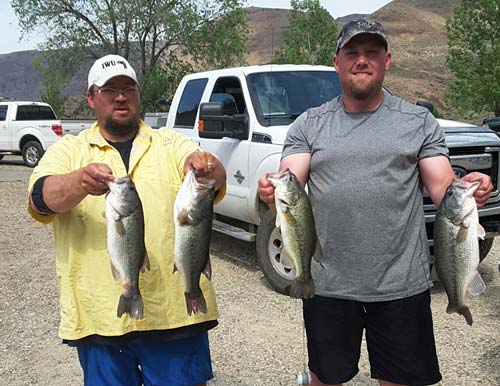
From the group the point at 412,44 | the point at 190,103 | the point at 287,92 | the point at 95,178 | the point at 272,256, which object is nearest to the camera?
the point at 95,178

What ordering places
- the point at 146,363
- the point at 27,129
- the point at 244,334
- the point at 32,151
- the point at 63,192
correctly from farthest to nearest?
the point at 32,151
the point at 27,129
the point at 244,334
the point at 146,363
the point at 63,192

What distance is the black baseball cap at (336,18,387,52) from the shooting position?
266 cm

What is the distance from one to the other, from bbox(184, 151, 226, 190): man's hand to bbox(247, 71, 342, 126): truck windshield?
3600 millimetres

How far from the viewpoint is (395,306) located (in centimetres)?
271

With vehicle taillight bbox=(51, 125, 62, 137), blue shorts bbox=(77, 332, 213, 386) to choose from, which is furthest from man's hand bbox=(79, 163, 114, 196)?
vehicle taillight bbox=(51, 125, 62, 137)

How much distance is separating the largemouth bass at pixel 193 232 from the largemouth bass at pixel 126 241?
15 cm

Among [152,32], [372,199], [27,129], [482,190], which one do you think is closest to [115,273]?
[372,199]

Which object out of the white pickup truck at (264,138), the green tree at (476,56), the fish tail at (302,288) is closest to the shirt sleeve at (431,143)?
the fish tail at (302,288)

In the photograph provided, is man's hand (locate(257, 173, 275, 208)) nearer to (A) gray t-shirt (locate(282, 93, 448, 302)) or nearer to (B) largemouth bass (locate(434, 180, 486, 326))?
(A) gray t-shirt (locate(282, 93, 448, 302))

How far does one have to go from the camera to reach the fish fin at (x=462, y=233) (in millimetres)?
2389

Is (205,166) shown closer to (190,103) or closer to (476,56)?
(190,103)

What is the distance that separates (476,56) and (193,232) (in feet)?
106

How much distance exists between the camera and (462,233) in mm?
2402

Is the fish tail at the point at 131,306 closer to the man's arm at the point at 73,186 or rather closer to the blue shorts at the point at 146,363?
the blue shorts at the point at 146,363
